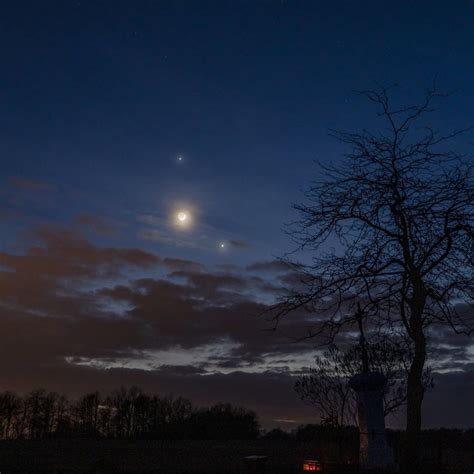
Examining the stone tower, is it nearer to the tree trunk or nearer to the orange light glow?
the orange light glow

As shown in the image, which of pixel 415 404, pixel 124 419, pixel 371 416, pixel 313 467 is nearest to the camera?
pixel 415 404

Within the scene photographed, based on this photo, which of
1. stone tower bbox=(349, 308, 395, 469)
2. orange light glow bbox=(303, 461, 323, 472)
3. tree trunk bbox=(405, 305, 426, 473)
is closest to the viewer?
tree trunk bbox=(405, 305, 426, 473)

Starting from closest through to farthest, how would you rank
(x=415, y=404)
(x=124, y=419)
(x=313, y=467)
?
1. (x=415, y=404)
2. (x=313, y=467)
3. (x=124, y=419)

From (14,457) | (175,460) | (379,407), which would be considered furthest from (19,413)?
(379,407)

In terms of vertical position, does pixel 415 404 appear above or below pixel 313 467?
above

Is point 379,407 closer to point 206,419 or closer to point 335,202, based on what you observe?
point 335,202

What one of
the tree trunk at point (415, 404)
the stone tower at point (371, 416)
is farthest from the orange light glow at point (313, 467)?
the stone tower at point (371, 416)

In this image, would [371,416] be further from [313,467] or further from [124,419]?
[124,419]

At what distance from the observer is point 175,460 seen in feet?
130

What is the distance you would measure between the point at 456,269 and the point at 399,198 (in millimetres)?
1856

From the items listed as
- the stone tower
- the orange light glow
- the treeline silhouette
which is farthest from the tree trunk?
the treeline silhouette

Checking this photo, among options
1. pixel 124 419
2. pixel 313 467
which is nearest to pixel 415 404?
pixel 313 467

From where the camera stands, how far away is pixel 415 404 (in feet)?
33.1

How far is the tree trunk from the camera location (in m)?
10.0
